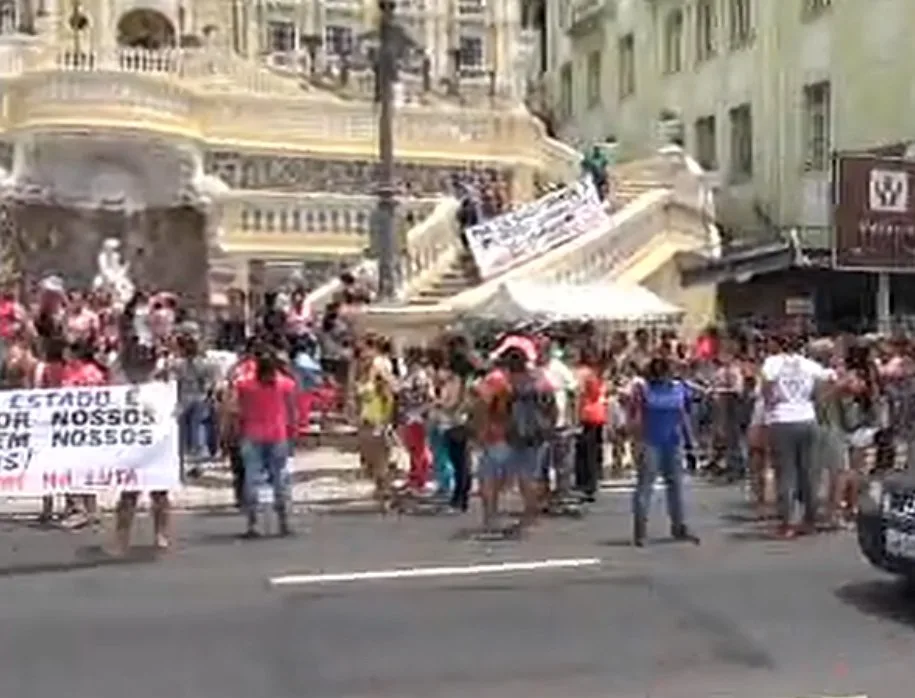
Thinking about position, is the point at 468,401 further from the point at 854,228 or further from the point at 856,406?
the point at 854,228

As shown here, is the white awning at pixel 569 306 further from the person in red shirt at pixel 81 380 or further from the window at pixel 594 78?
the window at pixel 594 78

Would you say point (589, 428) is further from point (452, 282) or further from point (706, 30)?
point (706, 30)

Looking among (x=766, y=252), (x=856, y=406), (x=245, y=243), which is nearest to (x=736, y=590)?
(x=856, y=406)

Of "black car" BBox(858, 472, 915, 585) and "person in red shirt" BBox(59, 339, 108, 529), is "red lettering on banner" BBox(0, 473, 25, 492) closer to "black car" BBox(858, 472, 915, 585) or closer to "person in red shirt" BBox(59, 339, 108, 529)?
"person in red shirt" BBox(59, 339, 108, 529)

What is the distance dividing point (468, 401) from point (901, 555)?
21.7ft

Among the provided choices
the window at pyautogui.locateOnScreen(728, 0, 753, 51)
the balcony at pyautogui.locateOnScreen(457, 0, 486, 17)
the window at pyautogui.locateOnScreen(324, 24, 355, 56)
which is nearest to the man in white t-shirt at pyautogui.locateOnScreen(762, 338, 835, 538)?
the window at pyautogui.locateOnScreen(728, 0, 753, 51)

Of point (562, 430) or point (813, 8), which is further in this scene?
point (813, 8)

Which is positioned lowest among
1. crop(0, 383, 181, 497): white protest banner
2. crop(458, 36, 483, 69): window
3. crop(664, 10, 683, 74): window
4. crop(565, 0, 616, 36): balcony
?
crop(0, 383, 181, 497): white protest banner

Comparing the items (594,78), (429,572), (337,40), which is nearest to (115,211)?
(594,78)

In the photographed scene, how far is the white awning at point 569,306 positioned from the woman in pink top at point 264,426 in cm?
894

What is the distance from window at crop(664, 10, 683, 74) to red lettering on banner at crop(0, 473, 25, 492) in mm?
29372

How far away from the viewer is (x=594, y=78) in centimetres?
4803

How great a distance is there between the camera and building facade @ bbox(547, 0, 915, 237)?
33.5 meters

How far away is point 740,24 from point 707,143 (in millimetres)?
3104
